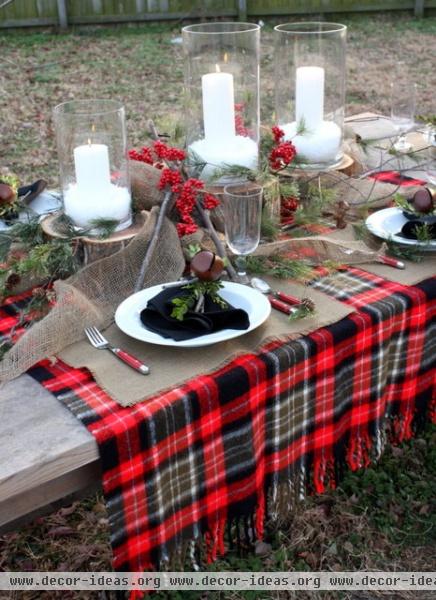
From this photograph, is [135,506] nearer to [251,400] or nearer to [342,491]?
[251,400]

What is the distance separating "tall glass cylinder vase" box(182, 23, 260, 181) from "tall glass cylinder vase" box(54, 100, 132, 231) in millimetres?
209

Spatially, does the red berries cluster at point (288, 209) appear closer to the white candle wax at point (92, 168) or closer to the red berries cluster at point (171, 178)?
the red berries cluster at point (171, 178)

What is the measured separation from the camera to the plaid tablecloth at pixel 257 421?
126 cm

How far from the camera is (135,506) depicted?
4.25ft

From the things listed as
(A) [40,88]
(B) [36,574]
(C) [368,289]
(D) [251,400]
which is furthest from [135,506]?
(A) [40,88]

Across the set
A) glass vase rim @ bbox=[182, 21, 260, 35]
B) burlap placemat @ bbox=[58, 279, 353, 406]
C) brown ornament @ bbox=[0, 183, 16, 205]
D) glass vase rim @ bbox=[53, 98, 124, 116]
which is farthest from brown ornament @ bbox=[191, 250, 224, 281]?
glass vase rim @ bbox=[182, 21, 260, 35]

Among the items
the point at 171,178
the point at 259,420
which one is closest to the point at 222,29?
the point at 171,178

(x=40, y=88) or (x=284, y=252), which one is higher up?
(x=284, y=252)

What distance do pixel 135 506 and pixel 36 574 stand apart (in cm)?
86

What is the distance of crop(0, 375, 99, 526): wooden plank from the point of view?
112cm

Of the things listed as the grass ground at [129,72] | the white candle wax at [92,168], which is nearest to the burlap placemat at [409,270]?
the white candle wax at [92,168]

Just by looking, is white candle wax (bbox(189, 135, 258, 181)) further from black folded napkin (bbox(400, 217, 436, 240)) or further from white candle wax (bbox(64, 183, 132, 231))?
black folded napkin (bbox(400, 217, 436, 240))

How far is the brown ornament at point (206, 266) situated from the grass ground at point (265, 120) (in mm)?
877

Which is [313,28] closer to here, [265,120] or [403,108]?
[403,108]
